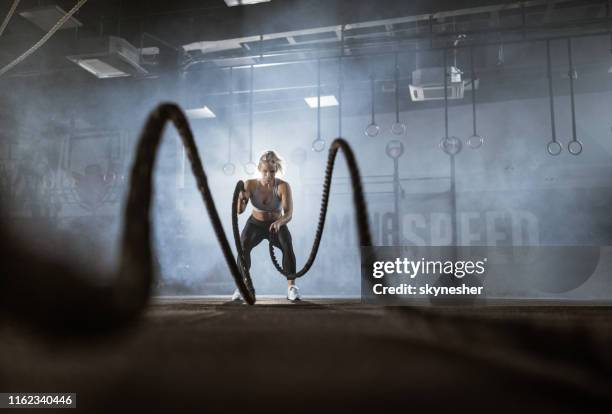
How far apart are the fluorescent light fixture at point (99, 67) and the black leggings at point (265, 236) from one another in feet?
9.31

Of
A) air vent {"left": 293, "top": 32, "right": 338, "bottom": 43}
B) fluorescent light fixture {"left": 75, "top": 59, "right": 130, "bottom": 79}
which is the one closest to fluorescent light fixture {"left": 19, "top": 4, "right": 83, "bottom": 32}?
fluorescent light fixture {"left": 75, "top": 59, "right": 130, "bottom": 79}

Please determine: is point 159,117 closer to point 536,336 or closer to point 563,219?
point 536,336

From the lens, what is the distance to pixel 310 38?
658 cm

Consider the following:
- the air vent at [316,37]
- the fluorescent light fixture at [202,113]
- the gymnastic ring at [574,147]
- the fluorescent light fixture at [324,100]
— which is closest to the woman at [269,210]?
the air vent at [316,37]

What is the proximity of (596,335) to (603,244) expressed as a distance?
6327 mm

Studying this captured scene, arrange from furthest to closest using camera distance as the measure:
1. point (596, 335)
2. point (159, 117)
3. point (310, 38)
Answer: point (310, 38)
point (159, 117)
point (596, 335)

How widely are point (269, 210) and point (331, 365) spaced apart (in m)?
3.16

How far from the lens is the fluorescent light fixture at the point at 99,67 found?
563cm

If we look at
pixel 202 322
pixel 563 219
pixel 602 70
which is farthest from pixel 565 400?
pixel 602 70

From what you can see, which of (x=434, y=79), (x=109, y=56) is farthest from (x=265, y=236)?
(x=434, y=79)

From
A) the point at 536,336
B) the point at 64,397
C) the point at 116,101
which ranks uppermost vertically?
the point at 116,101

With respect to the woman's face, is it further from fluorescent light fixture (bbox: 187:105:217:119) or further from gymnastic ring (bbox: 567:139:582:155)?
fluorescent light fixture (bbox: 187:105:217:119)

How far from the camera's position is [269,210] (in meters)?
4.53

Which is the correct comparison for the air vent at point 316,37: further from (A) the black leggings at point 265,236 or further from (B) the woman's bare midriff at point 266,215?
(A) the black leggings at point 265,236
